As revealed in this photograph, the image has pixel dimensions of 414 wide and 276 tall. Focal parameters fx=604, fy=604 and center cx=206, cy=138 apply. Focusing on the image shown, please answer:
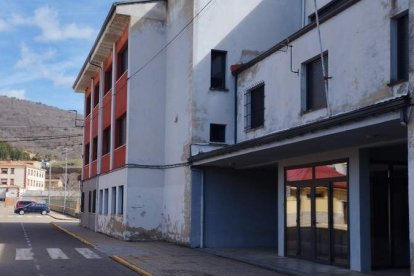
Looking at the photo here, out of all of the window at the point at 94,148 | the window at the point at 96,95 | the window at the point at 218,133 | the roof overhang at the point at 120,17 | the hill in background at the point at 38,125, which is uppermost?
the hill in background at the point at 38,125

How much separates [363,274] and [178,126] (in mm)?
11341

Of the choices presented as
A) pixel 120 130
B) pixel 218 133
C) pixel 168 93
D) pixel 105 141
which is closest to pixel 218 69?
pixel 218 133

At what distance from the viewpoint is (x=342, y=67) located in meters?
14.9

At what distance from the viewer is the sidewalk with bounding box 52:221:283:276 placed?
1471cm

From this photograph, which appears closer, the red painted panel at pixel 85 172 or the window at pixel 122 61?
the window at pixel 122 61

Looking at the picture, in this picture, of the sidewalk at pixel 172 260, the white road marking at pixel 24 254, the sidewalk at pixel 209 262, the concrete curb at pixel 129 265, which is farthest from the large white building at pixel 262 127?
the white road marking at pixel 24 254

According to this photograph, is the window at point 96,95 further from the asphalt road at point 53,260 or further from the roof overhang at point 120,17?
the asphalt road at point 53,260

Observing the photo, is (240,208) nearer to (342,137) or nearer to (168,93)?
(168,93)

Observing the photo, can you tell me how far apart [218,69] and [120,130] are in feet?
25.4

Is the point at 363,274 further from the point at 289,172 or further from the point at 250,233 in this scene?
the point at 250,233

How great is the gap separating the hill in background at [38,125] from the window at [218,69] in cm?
11632

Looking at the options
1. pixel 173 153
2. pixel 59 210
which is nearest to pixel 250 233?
pixel 173 153

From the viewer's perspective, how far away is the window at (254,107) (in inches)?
803

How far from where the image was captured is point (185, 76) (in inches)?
909
